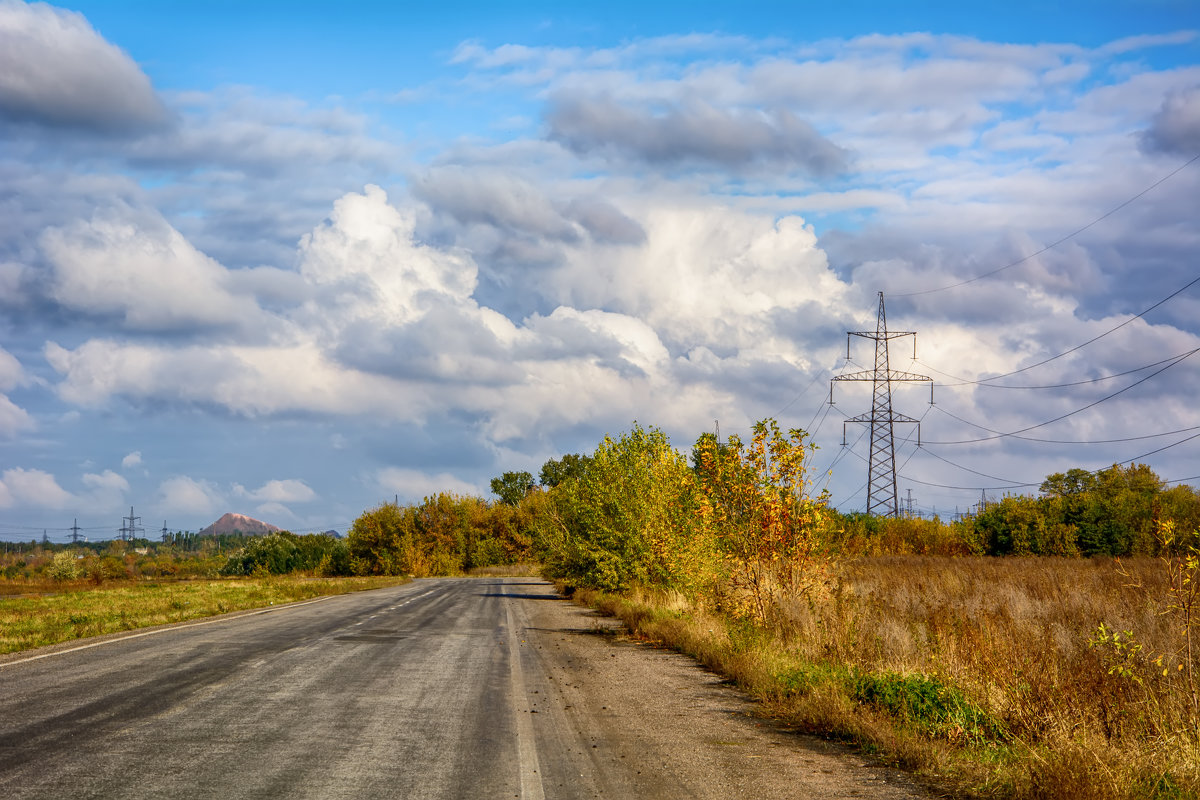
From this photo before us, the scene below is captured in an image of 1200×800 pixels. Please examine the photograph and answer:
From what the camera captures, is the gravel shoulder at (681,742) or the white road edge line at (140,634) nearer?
the gravel shoulder at (681,742)

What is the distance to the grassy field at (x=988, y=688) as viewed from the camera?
6.43 meters

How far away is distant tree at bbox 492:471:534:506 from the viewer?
144 metres

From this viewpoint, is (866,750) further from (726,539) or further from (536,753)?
(726,539)

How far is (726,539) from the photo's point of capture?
17.2 m

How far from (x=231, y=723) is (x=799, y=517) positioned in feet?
35.8

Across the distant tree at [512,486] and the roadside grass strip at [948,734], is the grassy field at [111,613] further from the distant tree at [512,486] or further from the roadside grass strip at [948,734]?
the distant tree at [512,486]

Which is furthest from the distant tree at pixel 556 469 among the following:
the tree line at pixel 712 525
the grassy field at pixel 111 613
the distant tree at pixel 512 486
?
the grassy field at pixel 111 613

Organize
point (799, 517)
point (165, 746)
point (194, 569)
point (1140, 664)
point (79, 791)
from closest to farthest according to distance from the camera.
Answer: point (79, 791)
point (165, 746)
point (1140, 664)
point (799, 517)
point (194, 569)

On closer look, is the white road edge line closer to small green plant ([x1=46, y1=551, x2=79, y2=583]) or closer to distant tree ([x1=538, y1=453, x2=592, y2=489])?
small green plant ([x1=46, y1=551, x2=79, y2=583])

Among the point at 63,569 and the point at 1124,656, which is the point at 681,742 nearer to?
the point at 1124,656

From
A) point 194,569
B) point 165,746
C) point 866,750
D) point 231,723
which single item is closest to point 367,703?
point 231,723

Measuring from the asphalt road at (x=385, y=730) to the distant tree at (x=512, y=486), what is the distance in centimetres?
12891

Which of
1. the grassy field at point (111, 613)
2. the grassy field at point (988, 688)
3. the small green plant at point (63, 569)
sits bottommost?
the small green plant at point (63, 569)

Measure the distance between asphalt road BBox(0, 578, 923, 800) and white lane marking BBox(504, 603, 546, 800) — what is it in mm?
31
